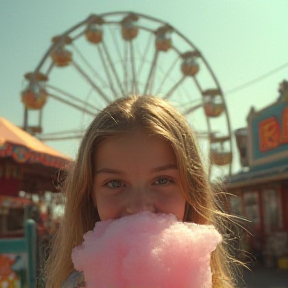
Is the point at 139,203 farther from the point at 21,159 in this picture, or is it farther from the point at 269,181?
the point at 269,181

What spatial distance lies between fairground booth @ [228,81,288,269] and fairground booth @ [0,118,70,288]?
4483 millimetres

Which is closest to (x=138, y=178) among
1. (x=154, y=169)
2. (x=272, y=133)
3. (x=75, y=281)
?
(x=154, y=169)

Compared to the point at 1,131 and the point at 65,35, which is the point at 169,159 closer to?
the point at 1,131

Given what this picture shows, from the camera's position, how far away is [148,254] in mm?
916

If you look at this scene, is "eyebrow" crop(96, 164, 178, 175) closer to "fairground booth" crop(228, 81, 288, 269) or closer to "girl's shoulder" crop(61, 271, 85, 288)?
"girl's shoulder" crop(61, 271, 85, 288)

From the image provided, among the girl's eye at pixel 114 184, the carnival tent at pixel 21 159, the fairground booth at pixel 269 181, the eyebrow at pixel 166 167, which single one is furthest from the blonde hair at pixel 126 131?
the fairground booth at pixel 269 181

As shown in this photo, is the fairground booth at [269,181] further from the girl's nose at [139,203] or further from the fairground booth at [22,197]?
the girl's nose at [139,203]

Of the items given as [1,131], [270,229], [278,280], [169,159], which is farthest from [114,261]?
[270,229]

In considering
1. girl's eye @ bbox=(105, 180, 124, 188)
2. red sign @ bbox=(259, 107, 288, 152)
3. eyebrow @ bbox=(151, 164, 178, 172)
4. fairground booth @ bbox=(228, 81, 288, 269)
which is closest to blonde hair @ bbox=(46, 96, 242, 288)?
eyebrow @ bbox=(151, 164, 178, 172)

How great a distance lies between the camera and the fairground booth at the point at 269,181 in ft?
34.6

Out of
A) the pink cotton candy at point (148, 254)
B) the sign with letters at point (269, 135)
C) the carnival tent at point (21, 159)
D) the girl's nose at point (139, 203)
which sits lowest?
the pink cotton candy at point (148, 254)

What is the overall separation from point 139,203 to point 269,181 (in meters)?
10.8

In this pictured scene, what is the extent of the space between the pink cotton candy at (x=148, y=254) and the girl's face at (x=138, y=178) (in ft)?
0.23

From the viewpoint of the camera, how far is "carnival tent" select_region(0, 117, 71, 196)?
22.2 feet
